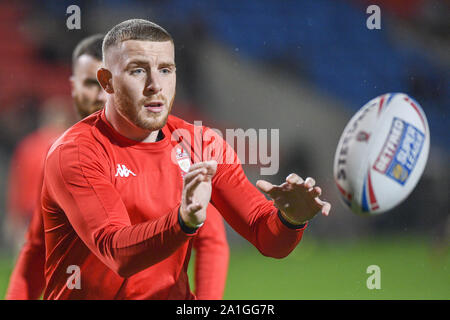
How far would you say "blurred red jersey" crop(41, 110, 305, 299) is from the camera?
238 centimetres

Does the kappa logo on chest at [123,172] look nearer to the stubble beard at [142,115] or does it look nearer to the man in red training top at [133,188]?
the man in red training top at [133,188]

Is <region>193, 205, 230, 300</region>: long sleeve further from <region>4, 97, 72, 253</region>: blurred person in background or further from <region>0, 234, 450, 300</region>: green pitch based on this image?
<region>0, 234, 450, 300</region>: green pitch

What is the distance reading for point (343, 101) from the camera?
37.3 ft

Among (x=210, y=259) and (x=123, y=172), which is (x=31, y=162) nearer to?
(x=210, y=259)

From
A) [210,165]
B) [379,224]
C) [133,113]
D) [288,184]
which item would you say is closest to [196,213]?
[210,165]

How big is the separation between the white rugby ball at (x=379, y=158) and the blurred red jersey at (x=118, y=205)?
287 mm

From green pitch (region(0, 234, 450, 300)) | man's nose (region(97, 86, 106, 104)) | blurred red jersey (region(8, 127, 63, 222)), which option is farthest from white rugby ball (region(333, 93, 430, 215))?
green pitch (region(0, 234, 450, 300))

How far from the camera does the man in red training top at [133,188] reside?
7.87 feet

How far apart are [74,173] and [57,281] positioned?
1.71 feet

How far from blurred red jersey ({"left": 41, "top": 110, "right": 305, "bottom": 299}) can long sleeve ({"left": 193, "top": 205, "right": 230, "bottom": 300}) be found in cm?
51

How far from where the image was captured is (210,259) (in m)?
3.34

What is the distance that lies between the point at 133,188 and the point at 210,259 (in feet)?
2.95
